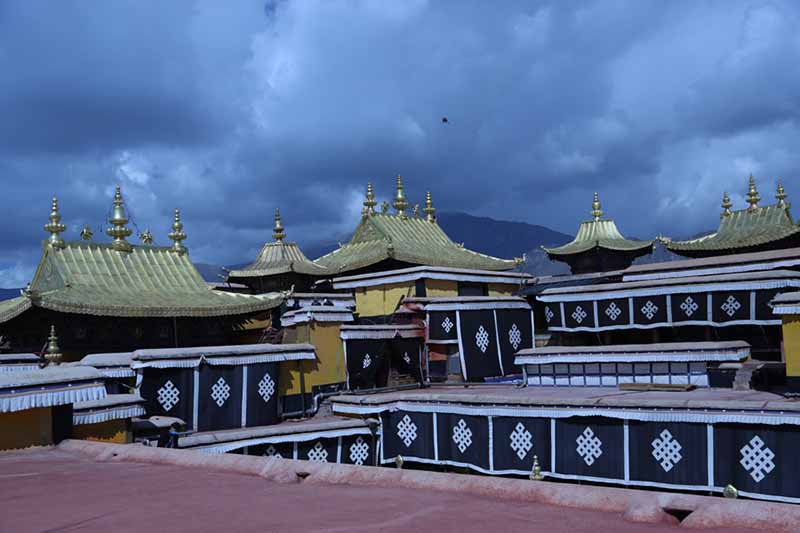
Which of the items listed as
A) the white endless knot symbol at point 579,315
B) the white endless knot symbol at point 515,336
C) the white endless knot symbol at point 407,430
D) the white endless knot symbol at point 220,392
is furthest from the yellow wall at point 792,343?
the white endless knot symbol at point 220,392

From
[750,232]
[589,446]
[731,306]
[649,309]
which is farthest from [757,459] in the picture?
[750,232]

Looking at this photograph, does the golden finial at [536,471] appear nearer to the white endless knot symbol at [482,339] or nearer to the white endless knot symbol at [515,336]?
the white endless knot symbol at [482,339]

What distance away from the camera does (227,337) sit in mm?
24125

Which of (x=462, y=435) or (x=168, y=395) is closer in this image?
(x=462, y=435)

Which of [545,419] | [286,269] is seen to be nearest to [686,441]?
[545,419]

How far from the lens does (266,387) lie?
19.3 meters

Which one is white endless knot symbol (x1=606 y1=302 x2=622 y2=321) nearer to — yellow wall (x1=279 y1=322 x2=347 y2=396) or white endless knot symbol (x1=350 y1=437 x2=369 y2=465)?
yellow wall (x1=279 y1=322 x2=347 y2=396)

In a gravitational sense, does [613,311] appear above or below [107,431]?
above

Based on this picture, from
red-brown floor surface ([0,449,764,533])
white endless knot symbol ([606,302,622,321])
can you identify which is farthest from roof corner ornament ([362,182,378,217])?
red-brown floor surface ([0,449,764,533])

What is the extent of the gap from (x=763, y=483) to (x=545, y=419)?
14.0 feet

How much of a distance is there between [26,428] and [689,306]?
54.9ft

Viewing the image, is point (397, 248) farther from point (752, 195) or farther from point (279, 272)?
point (752, 195)

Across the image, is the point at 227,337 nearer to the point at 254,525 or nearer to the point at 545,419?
the point at 545,419

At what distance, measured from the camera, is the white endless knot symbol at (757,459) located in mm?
13031
